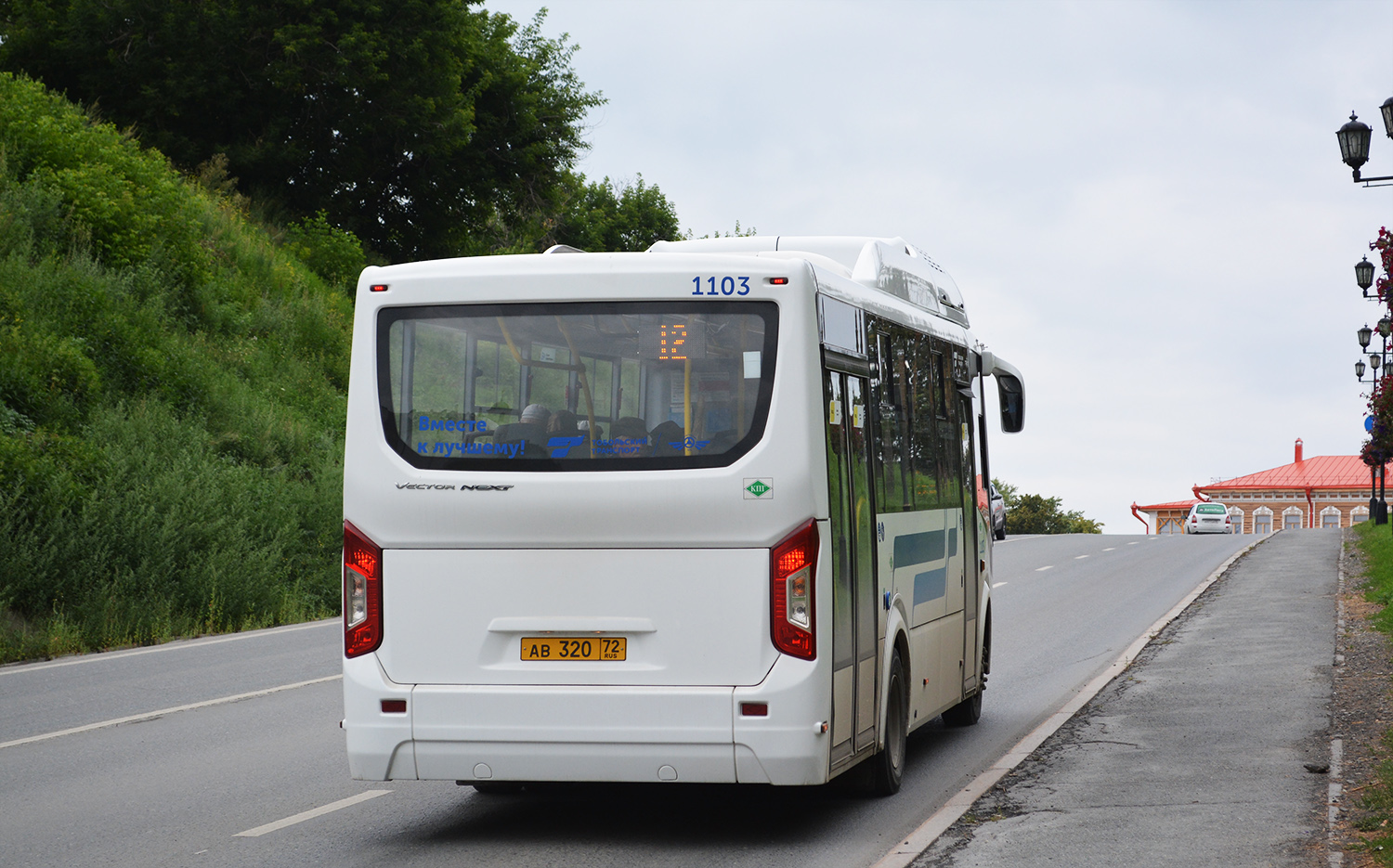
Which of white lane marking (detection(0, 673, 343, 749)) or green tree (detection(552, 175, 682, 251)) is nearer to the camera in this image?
white lane marking (detection(0, 673, 343, 749))

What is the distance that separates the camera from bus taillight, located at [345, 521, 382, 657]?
7.51 meters

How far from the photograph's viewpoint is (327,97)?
40.6 metres

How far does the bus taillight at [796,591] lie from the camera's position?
7.18 m

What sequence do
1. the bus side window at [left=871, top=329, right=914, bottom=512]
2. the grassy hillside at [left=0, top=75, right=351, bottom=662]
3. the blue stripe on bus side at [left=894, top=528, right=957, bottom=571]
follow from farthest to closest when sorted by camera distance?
1. the grassy hillside at [left=0, top=75, right=351, bottom=662]
2. the blue stripe on bus side at [left=894, top=528, right=957, bottom=571]
3. the bus side window at [left=871, top=329, right=914, bottom=512]

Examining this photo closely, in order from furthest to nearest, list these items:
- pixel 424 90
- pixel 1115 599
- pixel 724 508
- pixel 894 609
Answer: pixel 424 90 < pixel 1115 599 < pixel 894 609 < pixel 724 508

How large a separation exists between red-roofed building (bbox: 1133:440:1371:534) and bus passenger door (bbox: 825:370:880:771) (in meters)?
109

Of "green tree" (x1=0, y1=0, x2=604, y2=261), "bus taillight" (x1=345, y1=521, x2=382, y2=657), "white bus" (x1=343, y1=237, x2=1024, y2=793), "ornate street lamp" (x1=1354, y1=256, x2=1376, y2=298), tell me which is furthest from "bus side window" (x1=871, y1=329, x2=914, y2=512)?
"green tree" (x1=0, y1=0, x2=604, y2=261)

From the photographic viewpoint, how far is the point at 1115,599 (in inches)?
958

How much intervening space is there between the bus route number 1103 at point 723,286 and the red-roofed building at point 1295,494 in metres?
110

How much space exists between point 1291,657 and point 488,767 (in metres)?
10.4

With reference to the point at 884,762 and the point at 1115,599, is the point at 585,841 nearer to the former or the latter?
the point at 884,762

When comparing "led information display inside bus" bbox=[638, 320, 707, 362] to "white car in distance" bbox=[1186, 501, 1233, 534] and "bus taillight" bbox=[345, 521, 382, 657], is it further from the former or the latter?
"white car in distance" bbox=[1186, 501, 1233, 534]

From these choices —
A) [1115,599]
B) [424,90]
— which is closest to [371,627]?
[1115,599]

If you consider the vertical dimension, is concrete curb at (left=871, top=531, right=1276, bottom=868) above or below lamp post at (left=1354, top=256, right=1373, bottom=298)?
A: below
